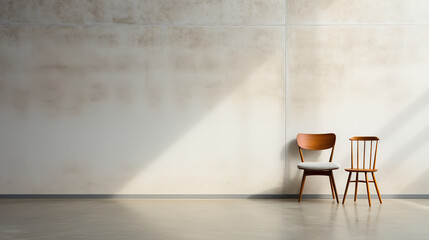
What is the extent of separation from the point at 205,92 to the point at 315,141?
174 centimetres

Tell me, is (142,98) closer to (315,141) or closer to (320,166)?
(315,141)

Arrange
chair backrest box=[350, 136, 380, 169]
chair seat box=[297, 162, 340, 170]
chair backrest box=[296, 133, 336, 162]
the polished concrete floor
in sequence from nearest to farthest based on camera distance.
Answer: the polished concrete floor, chair seat box=[297, 162, 340, 170], chair backrest box=[296, 133, 336, 162], chair backrest box=[350, 136, 380, 169]

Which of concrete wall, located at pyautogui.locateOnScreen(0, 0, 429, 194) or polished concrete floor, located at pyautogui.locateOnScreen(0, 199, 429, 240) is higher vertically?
concrete wall, located at pyautogui.locateOnScreen(0, 0, 429, 194)

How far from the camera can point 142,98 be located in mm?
6262

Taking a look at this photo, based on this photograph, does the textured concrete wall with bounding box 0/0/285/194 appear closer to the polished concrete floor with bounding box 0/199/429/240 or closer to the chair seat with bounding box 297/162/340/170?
the polished concrete floor with bounding box 0/199/429/240

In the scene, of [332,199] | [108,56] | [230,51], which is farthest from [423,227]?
[108,56]

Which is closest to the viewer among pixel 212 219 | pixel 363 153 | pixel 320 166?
pixel 212 219

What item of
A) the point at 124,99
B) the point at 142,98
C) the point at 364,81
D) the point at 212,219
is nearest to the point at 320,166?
the point at 364,81

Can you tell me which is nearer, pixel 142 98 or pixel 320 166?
pixel 320 166

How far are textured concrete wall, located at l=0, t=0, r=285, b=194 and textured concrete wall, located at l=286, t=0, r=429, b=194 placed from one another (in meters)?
0.31

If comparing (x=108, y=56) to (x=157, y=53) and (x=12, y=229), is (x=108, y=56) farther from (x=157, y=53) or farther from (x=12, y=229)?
(x=12, y=229)

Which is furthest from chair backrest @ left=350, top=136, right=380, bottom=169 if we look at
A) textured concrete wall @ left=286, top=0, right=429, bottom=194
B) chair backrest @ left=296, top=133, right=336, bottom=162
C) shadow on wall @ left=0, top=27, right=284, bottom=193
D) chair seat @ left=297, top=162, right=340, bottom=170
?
shadow on wall @ left=0, top=27, right=284, bottom=193

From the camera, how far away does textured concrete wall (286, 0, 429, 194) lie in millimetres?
6203

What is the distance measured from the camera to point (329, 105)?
6.25 m
